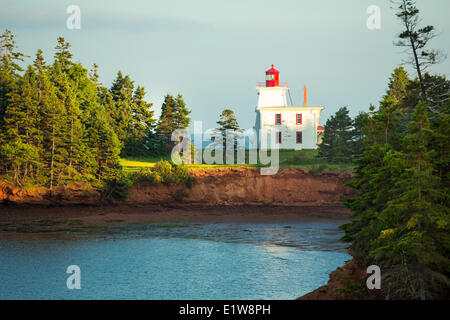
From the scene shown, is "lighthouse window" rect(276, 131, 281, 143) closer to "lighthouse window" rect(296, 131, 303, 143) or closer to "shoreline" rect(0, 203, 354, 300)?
"lighthouse window" rect(296, 131, 303, 143)

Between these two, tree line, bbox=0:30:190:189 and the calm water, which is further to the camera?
tree line, bbox=0:30:190:189

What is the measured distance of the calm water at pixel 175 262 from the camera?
2058cm

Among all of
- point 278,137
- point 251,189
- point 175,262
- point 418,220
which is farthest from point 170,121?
point 418,220

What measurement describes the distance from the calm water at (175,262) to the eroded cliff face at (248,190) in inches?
428

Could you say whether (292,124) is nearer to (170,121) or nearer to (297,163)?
(297,163)

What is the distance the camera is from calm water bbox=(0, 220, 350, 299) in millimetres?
20578

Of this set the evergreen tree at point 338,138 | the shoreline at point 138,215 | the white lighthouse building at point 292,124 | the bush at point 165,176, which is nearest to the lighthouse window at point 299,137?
the white lighthouse building at point 292,124

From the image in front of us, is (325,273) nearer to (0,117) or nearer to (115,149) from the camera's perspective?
(115,149)

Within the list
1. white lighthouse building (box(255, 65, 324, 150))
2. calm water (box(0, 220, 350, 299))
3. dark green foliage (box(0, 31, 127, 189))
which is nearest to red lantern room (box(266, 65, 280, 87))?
white lighthouse building (box(255, 65, 324, 150))

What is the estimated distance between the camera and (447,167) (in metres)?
16.0

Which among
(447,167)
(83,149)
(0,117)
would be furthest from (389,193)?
(0,117)

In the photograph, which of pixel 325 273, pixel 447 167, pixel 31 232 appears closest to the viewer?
pixel 447 167

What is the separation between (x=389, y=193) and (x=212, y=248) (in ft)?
54.0

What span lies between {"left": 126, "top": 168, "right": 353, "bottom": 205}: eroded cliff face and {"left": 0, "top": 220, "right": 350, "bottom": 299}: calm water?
431 inches
